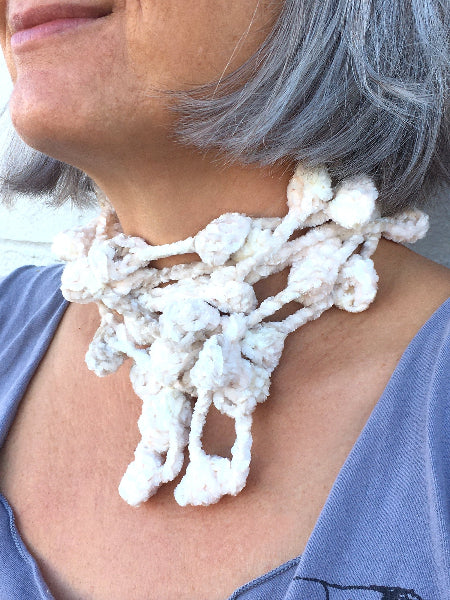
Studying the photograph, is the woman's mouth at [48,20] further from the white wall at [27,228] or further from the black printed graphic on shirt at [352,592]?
the white wall at [27,228]

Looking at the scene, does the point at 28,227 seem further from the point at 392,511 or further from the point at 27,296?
the point at 392,511

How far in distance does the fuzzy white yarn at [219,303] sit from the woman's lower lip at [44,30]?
0.29 metres

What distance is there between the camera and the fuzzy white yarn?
794mm

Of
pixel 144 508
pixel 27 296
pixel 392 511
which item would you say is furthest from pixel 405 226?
pixel 27 296

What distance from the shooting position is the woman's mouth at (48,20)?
0.78m

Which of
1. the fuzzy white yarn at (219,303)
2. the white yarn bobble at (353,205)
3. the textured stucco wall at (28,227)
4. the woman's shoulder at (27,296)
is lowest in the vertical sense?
the textured stucco wall at (28,227)

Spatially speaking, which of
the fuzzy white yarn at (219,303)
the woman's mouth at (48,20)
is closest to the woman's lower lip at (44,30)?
the woman's mouth at (48,20)

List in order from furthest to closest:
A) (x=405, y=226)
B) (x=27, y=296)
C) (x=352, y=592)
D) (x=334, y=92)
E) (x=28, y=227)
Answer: (x=28, y=227)
(x=27, y=296)
(x=405, y=226)
(x=334, y=92)
(x=352, y=592)

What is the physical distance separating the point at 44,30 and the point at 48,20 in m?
0.01

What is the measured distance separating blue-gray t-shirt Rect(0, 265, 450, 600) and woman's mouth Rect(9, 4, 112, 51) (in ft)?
1.90

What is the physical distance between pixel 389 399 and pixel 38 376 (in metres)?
0.64

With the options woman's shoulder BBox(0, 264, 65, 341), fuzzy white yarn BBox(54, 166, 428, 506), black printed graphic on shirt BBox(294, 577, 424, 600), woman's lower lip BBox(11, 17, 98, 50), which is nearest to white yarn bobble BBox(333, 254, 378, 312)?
fuzzy white yarn BBox(54, 166, 428, 506)

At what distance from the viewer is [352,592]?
652 millimetres

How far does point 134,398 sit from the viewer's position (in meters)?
0.97
